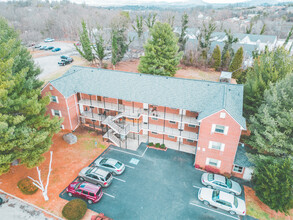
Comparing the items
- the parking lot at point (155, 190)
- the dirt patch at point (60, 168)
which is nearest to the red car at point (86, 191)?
the parking lot at point (155, 190)

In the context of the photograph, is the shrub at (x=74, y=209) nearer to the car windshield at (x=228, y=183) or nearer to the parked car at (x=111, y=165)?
the parked car at (x=111, y=165)

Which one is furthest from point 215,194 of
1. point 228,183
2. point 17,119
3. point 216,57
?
point 216,57

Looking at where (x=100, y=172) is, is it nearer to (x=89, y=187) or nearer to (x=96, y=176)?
(x=96, y=176)

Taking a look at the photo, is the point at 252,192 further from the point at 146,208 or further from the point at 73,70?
the point at 73,70

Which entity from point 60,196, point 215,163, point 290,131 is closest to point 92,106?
point 60,196

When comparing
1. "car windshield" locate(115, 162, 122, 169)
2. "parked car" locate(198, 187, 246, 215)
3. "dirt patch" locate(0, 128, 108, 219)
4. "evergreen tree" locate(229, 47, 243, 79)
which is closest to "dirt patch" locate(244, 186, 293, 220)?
"parked car" locate(198, 187, 246, 215)

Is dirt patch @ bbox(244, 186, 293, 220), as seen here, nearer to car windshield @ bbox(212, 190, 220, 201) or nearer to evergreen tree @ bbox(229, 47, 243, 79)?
car windshield @ bbox(212, 190, 220, 201)
